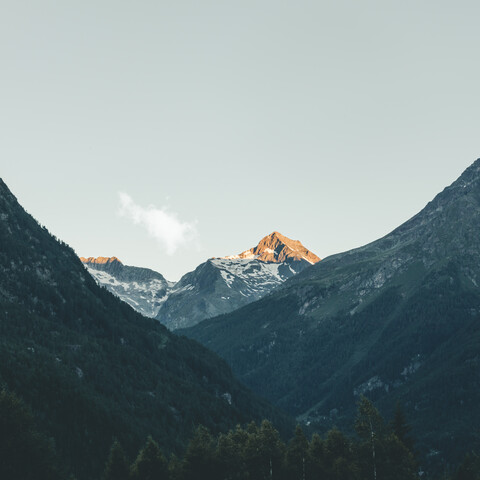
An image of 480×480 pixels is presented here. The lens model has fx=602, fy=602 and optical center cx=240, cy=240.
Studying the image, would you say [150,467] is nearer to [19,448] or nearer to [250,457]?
[250,457]

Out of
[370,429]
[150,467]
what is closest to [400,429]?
[370,429]

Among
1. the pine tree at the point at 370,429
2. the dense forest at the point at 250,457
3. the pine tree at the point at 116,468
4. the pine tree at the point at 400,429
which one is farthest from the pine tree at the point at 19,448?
the pine tree at the point at 400,429

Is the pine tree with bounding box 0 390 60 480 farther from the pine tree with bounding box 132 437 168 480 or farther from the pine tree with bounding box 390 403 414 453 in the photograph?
the pine tree with bounding box 390 403 414 453

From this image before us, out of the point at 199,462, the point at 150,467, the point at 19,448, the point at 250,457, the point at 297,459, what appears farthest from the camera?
the point at 297,459

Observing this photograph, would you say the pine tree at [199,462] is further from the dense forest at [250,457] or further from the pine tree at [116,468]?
the pine tree at [116,468]

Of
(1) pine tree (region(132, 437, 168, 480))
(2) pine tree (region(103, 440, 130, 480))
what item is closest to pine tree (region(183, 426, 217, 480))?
(1) pine tree (region(132, 437, 168, 480))

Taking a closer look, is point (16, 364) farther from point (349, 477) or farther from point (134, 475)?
point (349, 477)

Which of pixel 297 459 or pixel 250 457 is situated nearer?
pixel 250 457

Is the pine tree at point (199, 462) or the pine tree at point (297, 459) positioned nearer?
the pine tree at point (199, 462)

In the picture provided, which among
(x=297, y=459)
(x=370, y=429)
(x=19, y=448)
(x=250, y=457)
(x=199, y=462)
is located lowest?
(x=370, y=429)

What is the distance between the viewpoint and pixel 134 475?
88500 mm

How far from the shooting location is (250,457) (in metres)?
94.3

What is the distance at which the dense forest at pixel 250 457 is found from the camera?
76438 millimetres

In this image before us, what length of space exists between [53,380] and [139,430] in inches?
1272
